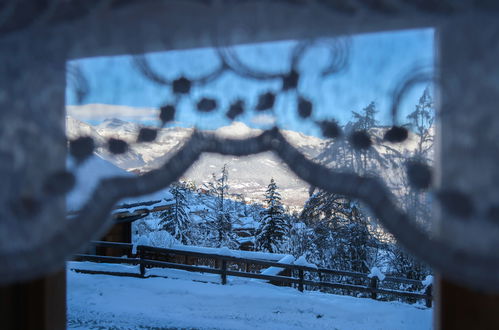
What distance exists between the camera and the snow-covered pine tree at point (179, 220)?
870cm

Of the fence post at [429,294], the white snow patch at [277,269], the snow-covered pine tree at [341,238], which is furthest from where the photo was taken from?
the snow-covered pine tree at [341,238]

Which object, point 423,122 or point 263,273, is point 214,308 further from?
point 423,122

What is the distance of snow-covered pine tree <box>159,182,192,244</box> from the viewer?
870 centimetres

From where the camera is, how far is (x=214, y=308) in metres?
3.24

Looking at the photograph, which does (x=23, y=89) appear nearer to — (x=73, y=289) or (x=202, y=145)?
(x=202, y=145)

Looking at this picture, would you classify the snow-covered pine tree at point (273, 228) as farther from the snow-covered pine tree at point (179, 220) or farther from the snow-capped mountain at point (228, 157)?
the snow-capped mountain at point (228, 157)

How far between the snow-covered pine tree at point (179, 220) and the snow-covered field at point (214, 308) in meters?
4.60

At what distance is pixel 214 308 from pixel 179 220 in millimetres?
5942

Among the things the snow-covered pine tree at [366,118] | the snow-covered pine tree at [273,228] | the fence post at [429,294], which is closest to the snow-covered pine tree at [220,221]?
the snow-covered pine tree at [273,228]

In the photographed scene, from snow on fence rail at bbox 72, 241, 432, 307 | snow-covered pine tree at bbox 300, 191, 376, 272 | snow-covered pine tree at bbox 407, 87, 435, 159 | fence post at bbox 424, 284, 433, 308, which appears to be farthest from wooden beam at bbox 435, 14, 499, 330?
snow-covered pine tree at bbox 300, 191, 376, 272

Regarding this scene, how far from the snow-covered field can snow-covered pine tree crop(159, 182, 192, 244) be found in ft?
15.1

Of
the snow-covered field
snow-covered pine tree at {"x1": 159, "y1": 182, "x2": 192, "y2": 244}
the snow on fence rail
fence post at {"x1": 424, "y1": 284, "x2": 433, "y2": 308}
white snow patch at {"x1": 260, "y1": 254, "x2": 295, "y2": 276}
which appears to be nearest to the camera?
the snow-covered field

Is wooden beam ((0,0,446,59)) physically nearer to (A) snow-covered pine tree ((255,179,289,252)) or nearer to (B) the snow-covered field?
(B) the snow-covered field

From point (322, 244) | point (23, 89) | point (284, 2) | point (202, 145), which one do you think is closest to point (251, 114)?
point (202, 145)
